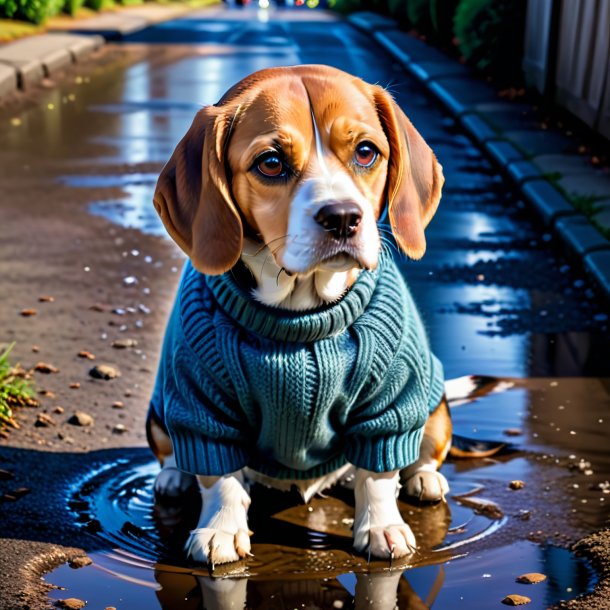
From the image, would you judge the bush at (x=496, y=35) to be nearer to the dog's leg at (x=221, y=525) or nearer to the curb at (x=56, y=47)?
the curb at (x=56, y=47)

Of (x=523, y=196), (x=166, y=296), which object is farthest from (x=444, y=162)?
(x=166, y=296)

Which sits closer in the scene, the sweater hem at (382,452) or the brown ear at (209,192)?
the brown ear at (209,192)

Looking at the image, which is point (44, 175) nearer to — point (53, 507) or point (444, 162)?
point (444, 162)

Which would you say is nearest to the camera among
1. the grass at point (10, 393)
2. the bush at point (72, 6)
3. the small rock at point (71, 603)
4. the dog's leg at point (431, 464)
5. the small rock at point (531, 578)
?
the small rock at point (71, 603)

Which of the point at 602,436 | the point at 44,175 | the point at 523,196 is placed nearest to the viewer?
the point at 602,436

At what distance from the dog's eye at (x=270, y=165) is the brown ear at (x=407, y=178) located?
43cm

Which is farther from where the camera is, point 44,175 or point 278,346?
point 44,175

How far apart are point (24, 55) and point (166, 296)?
10.7 meters

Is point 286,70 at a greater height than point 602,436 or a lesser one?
greater

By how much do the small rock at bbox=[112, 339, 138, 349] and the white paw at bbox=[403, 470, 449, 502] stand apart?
2.11m

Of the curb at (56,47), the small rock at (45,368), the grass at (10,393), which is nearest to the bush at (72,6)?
the curb at (56,47)

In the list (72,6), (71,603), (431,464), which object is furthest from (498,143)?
(72,6)

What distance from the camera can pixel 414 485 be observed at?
428cm

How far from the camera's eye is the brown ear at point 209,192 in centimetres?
352
